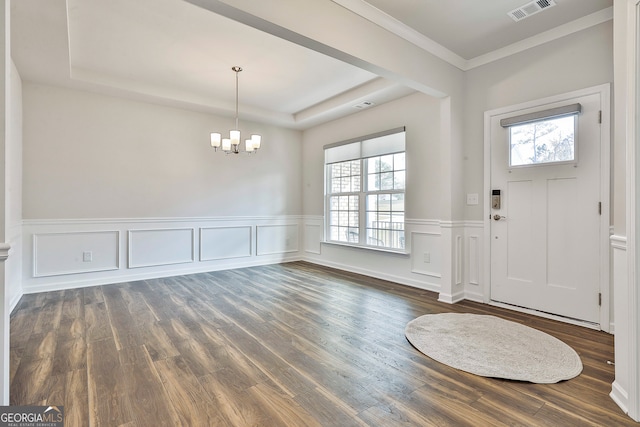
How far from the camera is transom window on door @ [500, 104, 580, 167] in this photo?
114 inches

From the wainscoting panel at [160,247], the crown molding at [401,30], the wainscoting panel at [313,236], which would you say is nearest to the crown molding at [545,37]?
the crown molding at [401,30]

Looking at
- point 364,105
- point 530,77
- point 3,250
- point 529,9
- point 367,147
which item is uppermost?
point 529,9

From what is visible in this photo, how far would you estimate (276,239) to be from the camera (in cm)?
609

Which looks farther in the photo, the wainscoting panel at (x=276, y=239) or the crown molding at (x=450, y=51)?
the wainscoting panel at (x=276, y=239)

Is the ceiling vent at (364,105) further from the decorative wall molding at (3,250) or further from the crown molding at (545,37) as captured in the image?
the decorative wall molding at (3,250)

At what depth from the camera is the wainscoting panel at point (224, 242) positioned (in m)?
5.26

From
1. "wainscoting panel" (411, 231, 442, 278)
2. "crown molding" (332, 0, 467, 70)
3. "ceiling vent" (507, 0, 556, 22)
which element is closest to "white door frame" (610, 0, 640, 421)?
"ceiling vent" (507, 0, 556, 22)

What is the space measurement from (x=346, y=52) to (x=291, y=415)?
2.60 meters

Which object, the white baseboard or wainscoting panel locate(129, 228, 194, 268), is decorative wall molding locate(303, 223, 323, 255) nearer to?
wainscoting panel locate(129, 228, 194, 268)

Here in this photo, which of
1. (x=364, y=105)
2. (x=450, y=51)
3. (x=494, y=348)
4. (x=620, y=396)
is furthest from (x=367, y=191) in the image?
(x=620, y=396)

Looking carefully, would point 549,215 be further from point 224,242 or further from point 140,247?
point 140,247

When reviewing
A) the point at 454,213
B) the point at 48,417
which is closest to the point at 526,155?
the point at 454,213

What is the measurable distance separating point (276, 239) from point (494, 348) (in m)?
4.36

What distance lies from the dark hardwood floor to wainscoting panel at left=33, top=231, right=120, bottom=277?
21.5 inches
